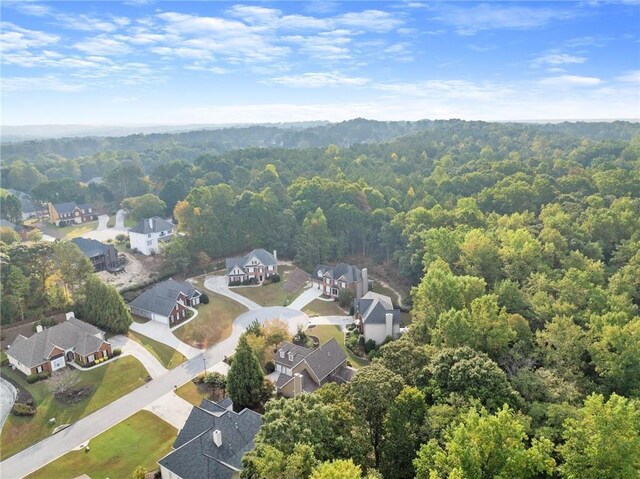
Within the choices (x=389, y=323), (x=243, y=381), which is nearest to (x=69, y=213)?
(x=243, y=381)

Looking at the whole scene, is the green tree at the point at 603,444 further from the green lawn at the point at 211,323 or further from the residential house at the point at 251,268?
the residential house at the point at 251,268

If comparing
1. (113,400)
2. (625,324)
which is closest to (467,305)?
(625,324)

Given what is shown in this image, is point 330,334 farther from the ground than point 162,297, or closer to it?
closer to it

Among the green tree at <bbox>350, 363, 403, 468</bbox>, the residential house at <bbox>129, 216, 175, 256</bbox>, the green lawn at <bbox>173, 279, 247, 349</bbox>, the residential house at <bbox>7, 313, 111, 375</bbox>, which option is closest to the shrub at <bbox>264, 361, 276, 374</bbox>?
the green lawn at <bbox>173, 279, 247, 349</bbox>

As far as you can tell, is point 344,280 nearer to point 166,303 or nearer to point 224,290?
point 224,290

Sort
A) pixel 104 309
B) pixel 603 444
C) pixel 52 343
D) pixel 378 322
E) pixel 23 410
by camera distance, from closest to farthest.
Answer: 1. pixel 603 444
2. pixel 23 410
3. pixel 52 343
4. pixel 378 322
5. pixel 104 309

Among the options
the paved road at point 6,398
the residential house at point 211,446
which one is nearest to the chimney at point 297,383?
the residential house at point 211,446

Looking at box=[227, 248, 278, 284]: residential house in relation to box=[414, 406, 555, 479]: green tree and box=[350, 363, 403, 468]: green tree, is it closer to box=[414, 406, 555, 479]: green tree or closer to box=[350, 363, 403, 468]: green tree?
box=[350, 363, 403, 468]: green tree
